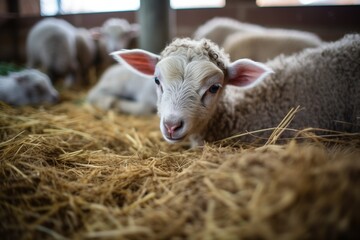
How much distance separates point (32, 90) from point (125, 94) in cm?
143

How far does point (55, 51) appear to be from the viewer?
628 cm

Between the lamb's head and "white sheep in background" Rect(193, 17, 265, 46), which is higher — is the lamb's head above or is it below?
below

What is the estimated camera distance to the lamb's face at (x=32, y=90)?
4455 mm

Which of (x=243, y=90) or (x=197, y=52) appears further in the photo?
(x=243, y=90)

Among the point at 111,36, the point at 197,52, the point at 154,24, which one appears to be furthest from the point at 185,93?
the point at 111,36

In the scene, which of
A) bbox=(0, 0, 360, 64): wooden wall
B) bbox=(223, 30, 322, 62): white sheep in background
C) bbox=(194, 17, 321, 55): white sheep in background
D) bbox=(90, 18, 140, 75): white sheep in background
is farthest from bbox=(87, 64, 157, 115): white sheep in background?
bbox=(90, 18, 140, 75): white sheep in background

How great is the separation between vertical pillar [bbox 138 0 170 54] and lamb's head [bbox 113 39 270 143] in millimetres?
2507

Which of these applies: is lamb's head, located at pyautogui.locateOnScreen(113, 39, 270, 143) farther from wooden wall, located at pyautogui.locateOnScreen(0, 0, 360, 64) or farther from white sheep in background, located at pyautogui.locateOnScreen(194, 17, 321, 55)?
wooden wall, located at pyautogui.locateOnScreen(0, 0, 360, 64)

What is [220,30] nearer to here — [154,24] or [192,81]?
[154,24]

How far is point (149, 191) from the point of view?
1915 millimetres

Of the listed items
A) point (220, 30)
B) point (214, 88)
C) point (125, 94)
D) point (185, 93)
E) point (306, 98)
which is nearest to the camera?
point (185, 93)

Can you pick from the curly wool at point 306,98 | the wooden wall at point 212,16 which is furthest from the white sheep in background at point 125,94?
the curly wool at point 306,98

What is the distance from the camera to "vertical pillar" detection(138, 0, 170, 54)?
16.3ft

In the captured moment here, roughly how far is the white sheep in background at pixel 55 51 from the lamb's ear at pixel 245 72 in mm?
4787
